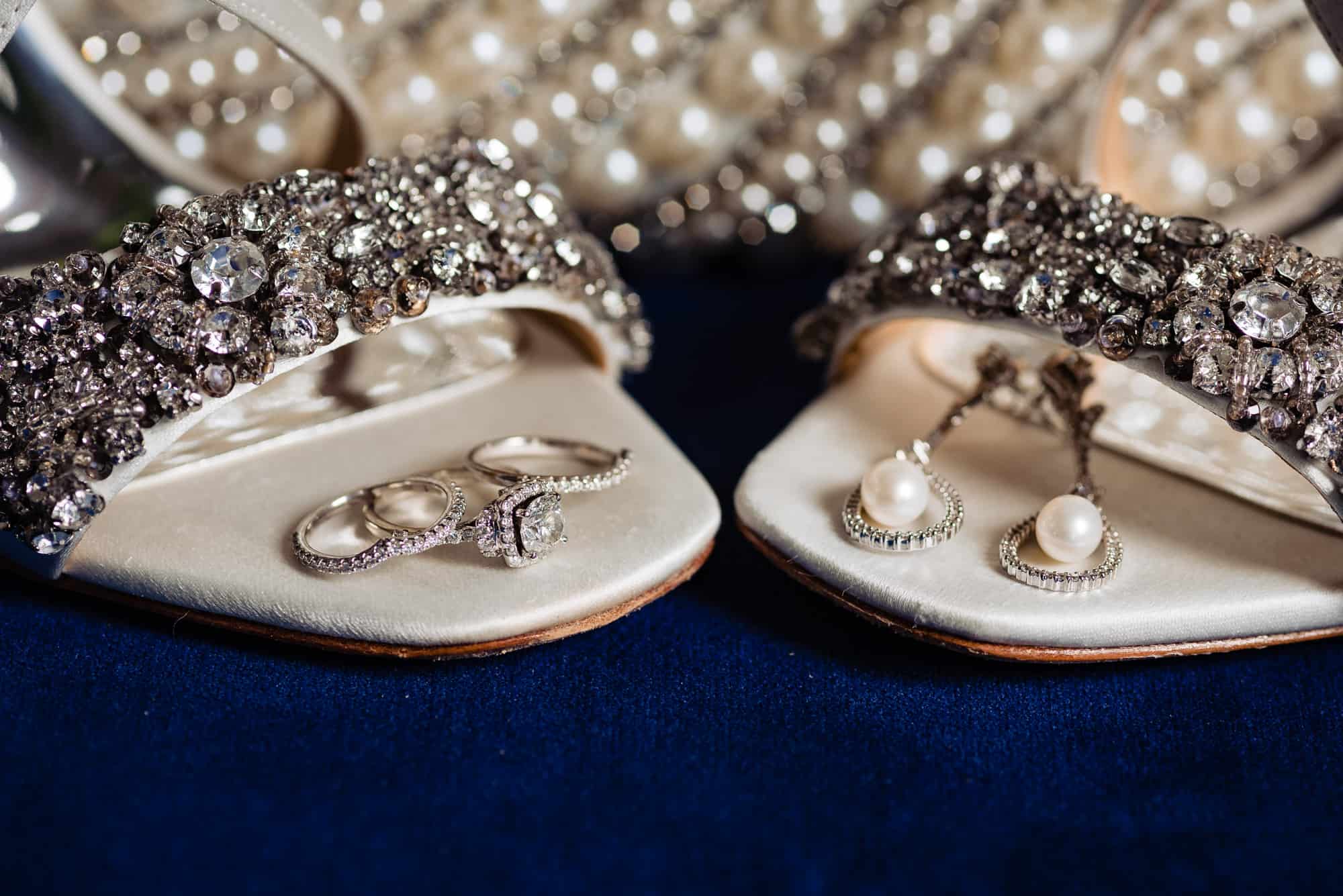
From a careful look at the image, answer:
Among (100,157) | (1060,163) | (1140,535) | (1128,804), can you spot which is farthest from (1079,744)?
(100,157)

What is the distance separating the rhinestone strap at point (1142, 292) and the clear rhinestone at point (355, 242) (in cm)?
33

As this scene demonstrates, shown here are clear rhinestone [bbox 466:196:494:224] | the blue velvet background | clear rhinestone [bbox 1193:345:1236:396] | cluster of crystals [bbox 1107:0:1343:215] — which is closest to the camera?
the blue velvet background

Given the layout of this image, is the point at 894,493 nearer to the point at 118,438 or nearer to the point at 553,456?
the point at 553,456

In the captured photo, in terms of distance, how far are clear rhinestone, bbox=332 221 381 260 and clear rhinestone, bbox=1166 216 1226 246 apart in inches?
18.4

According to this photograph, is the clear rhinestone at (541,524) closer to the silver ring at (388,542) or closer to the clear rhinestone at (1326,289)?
the silver ring at (388,542)

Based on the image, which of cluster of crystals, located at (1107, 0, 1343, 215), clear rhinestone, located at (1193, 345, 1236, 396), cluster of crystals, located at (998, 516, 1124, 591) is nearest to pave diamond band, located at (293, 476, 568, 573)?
cluster of crystals, located at (998, 516, 1124, 591)

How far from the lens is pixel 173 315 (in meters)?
0.62

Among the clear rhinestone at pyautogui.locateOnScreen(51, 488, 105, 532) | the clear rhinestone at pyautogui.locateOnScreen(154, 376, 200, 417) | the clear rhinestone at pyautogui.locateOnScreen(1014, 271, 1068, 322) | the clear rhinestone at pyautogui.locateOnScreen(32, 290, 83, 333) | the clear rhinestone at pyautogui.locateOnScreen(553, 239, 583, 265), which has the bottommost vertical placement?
the clear rhinestone at pyautogui.locateOnScreen(51, 488, 105, 532)

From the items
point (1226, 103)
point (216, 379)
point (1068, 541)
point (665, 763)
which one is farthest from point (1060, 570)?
point (1226, 103)

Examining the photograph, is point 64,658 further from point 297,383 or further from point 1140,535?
point 1140,535

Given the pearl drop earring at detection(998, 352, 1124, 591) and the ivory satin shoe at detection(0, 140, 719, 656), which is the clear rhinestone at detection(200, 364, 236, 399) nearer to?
the ivory satin shoe at detection(0, 140, 719, 656)

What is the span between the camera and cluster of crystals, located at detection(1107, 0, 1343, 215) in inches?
40.4

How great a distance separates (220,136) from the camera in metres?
1.04

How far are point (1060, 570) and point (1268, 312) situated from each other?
0.18 m
